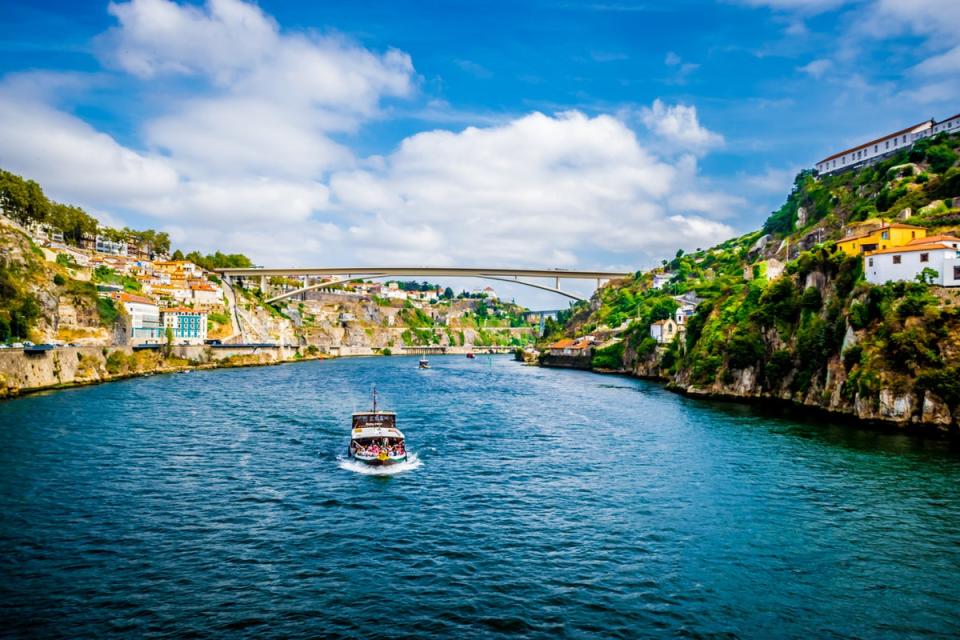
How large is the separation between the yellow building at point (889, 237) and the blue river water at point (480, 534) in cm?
1809

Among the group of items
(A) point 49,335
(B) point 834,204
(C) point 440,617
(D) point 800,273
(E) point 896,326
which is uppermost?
(B) point 834,204

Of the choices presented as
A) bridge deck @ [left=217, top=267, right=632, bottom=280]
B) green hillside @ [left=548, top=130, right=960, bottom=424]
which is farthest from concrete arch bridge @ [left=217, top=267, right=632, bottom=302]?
green hillside @ [left=548, top=130, right=960, bottom=424]

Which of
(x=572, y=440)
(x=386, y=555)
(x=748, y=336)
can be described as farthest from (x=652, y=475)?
(x=748, y=336)

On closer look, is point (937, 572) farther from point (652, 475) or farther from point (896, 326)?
point (896, 326)

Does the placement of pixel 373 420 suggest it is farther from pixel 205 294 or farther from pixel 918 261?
pixel 205 294

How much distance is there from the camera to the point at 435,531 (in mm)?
21203

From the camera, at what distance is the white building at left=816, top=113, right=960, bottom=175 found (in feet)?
287

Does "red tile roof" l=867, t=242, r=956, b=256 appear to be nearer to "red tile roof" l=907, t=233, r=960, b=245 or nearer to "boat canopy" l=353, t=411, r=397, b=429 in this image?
"red tile roof" l=907, t=233, r=960, b=245

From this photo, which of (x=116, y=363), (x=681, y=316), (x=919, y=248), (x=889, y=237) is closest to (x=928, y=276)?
(x=919, y=248)

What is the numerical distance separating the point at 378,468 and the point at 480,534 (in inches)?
400

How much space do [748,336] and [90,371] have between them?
2811 inches

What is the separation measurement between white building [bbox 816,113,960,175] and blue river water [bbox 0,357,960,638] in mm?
72711

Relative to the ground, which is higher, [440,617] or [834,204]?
[834,204]

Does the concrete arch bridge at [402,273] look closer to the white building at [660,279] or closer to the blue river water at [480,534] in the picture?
the white building at [660,279]
